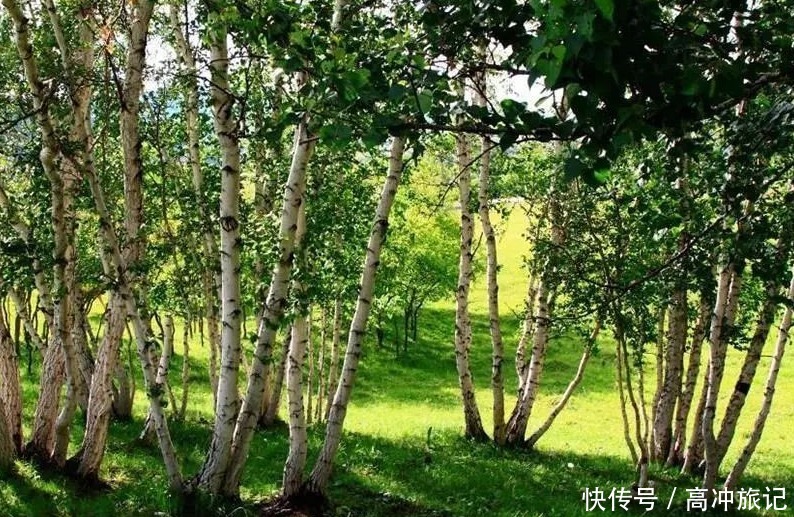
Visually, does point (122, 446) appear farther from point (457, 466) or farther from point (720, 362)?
point (720, 362)

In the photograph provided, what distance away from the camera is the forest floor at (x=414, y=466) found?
31.4 ft

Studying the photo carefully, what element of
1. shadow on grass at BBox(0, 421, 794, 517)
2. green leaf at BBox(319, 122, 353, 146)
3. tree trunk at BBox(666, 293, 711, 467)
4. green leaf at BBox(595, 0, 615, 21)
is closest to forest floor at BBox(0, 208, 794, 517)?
shadow on grass at BBox(0, 421, 794, 517)

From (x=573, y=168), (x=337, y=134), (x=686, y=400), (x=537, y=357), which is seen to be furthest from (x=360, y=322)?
(x=686, y=400)

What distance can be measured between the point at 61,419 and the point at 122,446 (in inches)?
164

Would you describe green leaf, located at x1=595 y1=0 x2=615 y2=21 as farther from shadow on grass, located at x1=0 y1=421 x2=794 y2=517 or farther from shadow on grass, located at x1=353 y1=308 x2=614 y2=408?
shadow on grass, located at x1=353 y1=308 x2=614 y2=408

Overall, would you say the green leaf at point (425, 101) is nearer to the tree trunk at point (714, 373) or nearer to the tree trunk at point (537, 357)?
the tree trunk at point (714, 373)

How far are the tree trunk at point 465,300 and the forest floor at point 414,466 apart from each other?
0.75 m

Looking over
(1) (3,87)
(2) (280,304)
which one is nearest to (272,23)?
(2) (280,304)

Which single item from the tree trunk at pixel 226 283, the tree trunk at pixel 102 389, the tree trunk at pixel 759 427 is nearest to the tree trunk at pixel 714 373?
the tree trunk at pixel 759 427

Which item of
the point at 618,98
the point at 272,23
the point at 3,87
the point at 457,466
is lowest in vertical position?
the point at 457,466

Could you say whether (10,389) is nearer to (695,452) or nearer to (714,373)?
(714,373)

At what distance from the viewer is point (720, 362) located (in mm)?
10766

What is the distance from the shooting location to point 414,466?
45.7 feet

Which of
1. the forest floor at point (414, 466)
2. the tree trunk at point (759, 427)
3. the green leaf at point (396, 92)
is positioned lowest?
the forest floor at point (414, 466)
